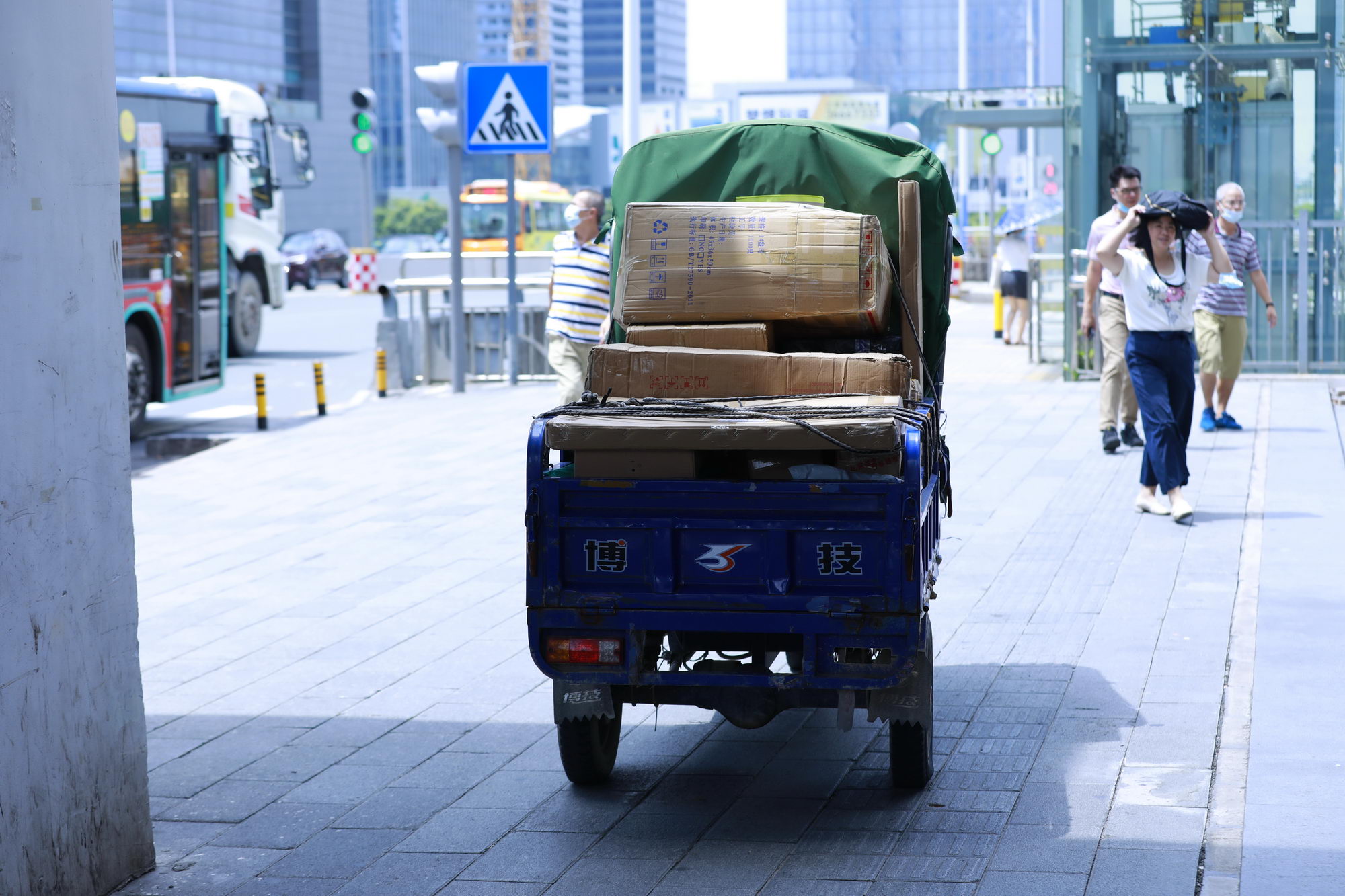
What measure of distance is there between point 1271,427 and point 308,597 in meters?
8.21

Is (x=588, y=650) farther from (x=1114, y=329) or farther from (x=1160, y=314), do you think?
(x=1114, y=329)

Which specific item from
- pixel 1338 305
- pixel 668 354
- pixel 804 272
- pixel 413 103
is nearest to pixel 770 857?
pixel 668 354

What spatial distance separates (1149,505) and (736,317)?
4.80 m

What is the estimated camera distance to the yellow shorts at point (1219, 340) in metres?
12.5

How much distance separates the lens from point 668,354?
17.7ft

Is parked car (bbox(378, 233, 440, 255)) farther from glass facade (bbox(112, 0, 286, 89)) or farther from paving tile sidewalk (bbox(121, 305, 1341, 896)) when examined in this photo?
paving tile sidewalk (bbox(121, 305, 1341, 896))

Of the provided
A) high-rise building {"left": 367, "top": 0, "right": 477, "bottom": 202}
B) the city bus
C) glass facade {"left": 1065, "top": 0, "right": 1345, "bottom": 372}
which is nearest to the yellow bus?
the city bus

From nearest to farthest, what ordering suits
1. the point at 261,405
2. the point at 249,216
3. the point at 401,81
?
the point at 261,405
the point at 249,216
the point at 401,81

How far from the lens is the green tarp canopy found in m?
6.22

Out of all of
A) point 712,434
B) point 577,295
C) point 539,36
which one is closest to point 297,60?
point 539,36

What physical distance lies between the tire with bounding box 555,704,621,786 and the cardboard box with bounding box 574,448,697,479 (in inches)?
31.4

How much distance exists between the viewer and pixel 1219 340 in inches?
494

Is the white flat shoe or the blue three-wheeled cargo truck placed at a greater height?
the blue three-wheeled cargo truck

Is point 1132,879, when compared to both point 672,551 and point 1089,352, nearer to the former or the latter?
point 672,551
